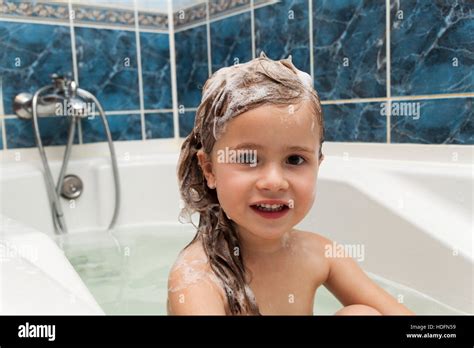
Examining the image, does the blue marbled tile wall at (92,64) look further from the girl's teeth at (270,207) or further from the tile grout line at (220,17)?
the girl's teeth at (270,207)

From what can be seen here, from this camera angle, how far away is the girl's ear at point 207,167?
0.71m

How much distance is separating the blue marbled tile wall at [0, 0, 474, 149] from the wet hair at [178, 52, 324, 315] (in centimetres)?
69

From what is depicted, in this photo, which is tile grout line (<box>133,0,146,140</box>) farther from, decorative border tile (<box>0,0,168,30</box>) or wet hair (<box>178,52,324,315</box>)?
wet hair (<box>178,52,324,315</box>)

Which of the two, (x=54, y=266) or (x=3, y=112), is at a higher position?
(x=3, y=112)

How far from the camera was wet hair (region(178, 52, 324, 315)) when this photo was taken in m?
0.64

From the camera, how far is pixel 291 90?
0.65m

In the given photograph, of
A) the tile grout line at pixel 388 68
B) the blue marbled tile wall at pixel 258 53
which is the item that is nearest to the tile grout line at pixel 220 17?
the blue marbled tile wall at pixel 258 53

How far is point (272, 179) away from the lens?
0.60 metres

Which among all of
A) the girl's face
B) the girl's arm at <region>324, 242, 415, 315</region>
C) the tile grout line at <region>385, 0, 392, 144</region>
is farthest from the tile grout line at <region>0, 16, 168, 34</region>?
the girl's arm at <region>324, 242, 415, 315</region>

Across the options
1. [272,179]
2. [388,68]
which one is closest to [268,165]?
[272,179]

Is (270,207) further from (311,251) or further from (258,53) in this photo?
(258,53)
